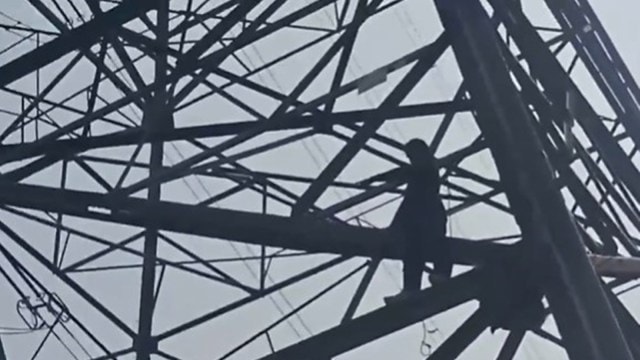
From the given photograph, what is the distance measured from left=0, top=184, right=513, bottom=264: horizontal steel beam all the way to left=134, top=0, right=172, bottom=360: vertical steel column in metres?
A: 0.84

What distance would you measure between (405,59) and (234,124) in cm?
114

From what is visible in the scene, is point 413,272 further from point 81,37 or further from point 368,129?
point 81,37

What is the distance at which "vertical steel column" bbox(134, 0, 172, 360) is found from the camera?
896 centimetres

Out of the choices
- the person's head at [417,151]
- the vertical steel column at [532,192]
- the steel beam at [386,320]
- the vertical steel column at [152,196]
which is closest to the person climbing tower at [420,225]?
the person's head at [417,151]

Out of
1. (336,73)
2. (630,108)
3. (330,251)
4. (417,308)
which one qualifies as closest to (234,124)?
(336,73)

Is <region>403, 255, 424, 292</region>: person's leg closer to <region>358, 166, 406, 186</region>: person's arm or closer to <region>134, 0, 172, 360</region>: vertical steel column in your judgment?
<region>358, 166, 406, 186</region>: person's arm

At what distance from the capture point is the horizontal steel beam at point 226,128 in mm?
8148

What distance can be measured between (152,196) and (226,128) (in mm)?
808

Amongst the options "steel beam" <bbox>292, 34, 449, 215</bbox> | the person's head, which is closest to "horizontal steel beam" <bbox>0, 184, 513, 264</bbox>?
"steel beam" <bbox>292, 34, 449, 215</bbox>

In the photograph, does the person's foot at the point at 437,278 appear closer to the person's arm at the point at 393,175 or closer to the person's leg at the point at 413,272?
the person's leg at the point at 413,272

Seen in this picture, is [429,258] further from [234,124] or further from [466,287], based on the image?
[234,124]

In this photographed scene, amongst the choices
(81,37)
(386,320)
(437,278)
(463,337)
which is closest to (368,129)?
(437,278)

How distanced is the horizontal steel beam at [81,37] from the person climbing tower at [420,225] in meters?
2.20

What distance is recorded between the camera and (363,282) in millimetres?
9266
